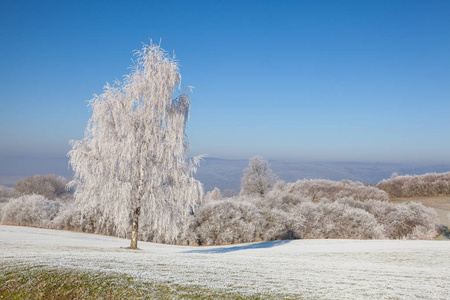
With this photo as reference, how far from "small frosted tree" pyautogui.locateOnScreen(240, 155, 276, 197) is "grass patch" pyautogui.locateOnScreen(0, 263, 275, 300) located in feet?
163

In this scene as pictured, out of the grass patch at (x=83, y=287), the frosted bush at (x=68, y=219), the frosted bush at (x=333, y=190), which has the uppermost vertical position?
the grass patch at (x=83, y=287)

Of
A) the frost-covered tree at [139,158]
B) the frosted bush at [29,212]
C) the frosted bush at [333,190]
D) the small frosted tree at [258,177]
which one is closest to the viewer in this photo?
the frost-covered tree at [139,158]

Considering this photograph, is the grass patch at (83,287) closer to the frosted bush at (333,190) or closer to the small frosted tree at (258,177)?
the frosted bush at (333,190)

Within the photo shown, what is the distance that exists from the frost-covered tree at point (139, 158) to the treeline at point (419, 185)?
5020 cm

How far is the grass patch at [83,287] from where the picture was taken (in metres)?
8.34

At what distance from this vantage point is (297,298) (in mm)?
8898

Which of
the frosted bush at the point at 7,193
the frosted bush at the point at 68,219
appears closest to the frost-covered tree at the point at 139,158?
the frosted bush at the point at 68,219

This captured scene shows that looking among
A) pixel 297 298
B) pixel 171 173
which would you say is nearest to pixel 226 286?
pixel 297 298

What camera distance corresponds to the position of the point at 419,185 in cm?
5425

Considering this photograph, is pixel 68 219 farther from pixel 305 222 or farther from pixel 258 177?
pixel 258 177

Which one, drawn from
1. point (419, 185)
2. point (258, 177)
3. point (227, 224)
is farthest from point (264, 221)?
point (419, 185)

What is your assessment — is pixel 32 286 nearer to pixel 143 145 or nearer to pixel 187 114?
pixel 143 145

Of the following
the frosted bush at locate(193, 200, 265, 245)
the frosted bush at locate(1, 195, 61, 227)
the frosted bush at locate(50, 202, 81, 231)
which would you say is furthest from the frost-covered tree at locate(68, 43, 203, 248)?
the frosted bush at locate(1, 195, 61, 227)

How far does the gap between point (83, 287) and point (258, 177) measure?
5135cm
